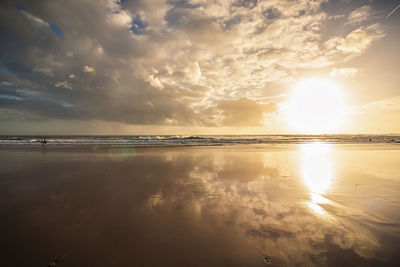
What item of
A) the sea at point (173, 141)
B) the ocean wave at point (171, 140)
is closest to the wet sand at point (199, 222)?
the sea at point (173, 141)

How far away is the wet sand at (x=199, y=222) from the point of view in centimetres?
298

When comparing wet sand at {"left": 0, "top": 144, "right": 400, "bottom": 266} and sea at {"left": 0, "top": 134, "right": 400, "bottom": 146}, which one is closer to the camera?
wet sand at {"left": 0, "top": 144, "right": 400, "bottom": 266}

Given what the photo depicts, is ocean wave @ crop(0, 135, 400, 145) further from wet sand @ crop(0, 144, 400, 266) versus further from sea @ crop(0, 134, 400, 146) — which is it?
wet sand @ crop(0, 144, 400, 266)

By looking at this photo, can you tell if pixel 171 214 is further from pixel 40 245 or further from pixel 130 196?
pixel 40 245

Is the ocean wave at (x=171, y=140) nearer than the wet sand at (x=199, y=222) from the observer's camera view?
No

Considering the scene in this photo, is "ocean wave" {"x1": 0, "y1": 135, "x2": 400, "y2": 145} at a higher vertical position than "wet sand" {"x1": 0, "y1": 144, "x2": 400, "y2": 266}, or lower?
higher

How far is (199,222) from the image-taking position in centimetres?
412

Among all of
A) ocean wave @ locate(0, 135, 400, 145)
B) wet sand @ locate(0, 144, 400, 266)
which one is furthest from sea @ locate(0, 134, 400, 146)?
wet sand @ locate(0, 144, 400, 266)

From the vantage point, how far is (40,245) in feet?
10.7

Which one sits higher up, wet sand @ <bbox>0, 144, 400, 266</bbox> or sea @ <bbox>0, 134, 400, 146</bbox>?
sea @ <bbox>0, 134, 400, 146</bbox>

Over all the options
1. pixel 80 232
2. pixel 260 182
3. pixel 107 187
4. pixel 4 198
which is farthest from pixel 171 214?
pixel 4 198

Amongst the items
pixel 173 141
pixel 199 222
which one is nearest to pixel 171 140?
pixel 173 141

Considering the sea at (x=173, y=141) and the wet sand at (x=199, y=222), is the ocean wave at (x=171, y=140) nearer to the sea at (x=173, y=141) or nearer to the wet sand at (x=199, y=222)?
the sea at (x=173, y=141)

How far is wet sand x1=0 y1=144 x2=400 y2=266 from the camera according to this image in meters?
2.98
